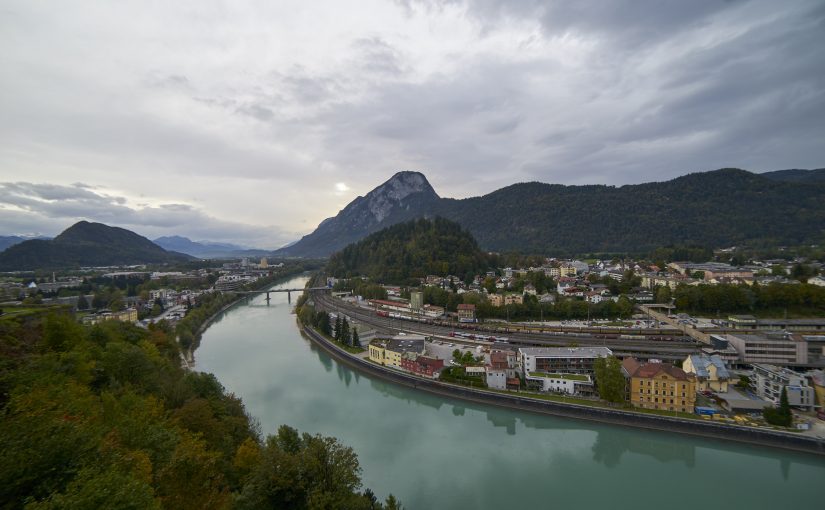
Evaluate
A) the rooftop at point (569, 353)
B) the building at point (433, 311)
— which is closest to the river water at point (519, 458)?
the rooftop at point (569, 353)

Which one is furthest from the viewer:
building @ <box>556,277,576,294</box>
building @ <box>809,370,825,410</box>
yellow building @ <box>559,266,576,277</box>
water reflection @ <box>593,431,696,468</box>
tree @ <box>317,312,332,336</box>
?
yellow building @ <box>559,266,576,277</box>

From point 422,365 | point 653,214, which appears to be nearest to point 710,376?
point 422,365

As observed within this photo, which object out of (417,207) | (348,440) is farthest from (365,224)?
(348,440)

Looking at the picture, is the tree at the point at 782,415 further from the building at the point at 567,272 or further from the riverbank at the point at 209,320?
the building at the point at 567,272

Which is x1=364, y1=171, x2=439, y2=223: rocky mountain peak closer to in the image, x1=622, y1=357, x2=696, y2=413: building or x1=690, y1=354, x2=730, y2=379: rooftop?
x1=690, y1=354, x2=730, y2=379: rooftop

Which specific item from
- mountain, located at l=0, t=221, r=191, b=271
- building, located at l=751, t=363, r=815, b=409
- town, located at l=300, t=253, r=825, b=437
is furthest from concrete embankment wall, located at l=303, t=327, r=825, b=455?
mountain, located at l=0, t=221, r=191, b=271

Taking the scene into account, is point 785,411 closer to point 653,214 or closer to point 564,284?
point 564,284
